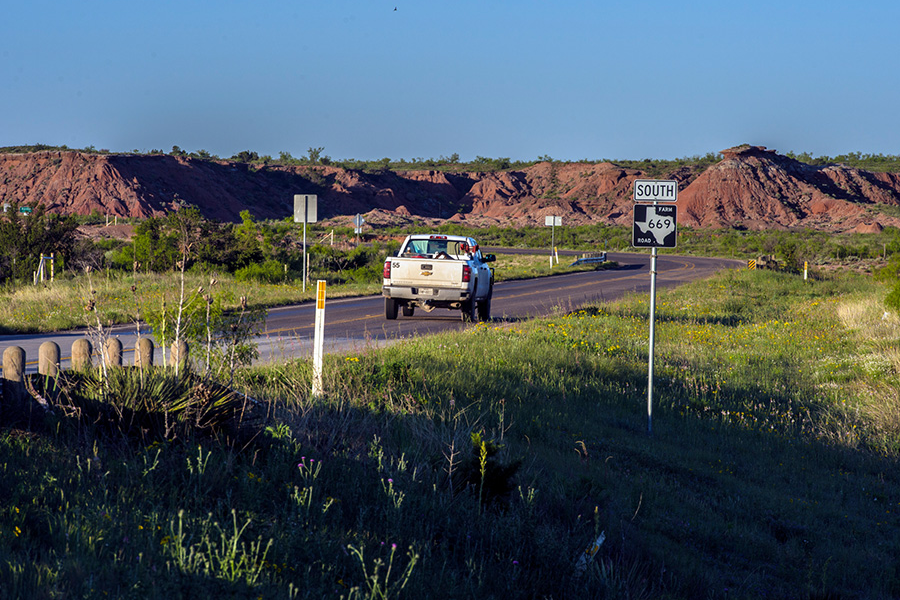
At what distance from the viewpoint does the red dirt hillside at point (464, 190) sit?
85.3 meters

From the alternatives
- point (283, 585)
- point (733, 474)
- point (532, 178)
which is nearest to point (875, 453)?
point (733, 474)

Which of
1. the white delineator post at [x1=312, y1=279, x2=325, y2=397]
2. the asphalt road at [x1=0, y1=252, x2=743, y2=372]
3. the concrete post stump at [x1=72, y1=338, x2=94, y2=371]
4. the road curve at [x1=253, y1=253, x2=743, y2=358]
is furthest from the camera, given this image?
the road curve at [x1=253, y1=253, x2=743, y2=358]

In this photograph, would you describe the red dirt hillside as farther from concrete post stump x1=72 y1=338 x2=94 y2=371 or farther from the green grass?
concrete post stump x1=72 y1=338 x2=94 y2=371

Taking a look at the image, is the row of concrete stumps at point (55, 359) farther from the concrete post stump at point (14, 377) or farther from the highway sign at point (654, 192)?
the highway sign at point (654, 192)

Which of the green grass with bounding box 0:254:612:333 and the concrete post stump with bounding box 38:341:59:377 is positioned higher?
the concrete post stump with bounding box 38:341:59:377

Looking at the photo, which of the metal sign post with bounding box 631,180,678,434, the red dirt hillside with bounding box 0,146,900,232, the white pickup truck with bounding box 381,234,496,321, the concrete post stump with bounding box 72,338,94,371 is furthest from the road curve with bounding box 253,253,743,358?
the red dirt hillside with bounding box 0,146,900,232

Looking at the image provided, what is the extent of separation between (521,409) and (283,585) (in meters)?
5.10

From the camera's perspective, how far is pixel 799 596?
5.21m

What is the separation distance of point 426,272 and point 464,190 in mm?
114182

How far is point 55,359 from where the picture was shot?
18.4ft

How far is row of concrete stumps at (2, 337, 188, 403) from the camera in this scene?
205 inches

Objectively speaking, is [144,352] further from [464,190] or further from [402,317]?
[464,190]

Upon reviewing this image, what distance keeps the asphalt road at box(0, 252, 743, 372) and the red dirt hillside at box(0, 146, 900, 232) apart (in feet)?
208

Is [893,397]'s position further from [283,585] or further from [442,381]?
[283,585]
